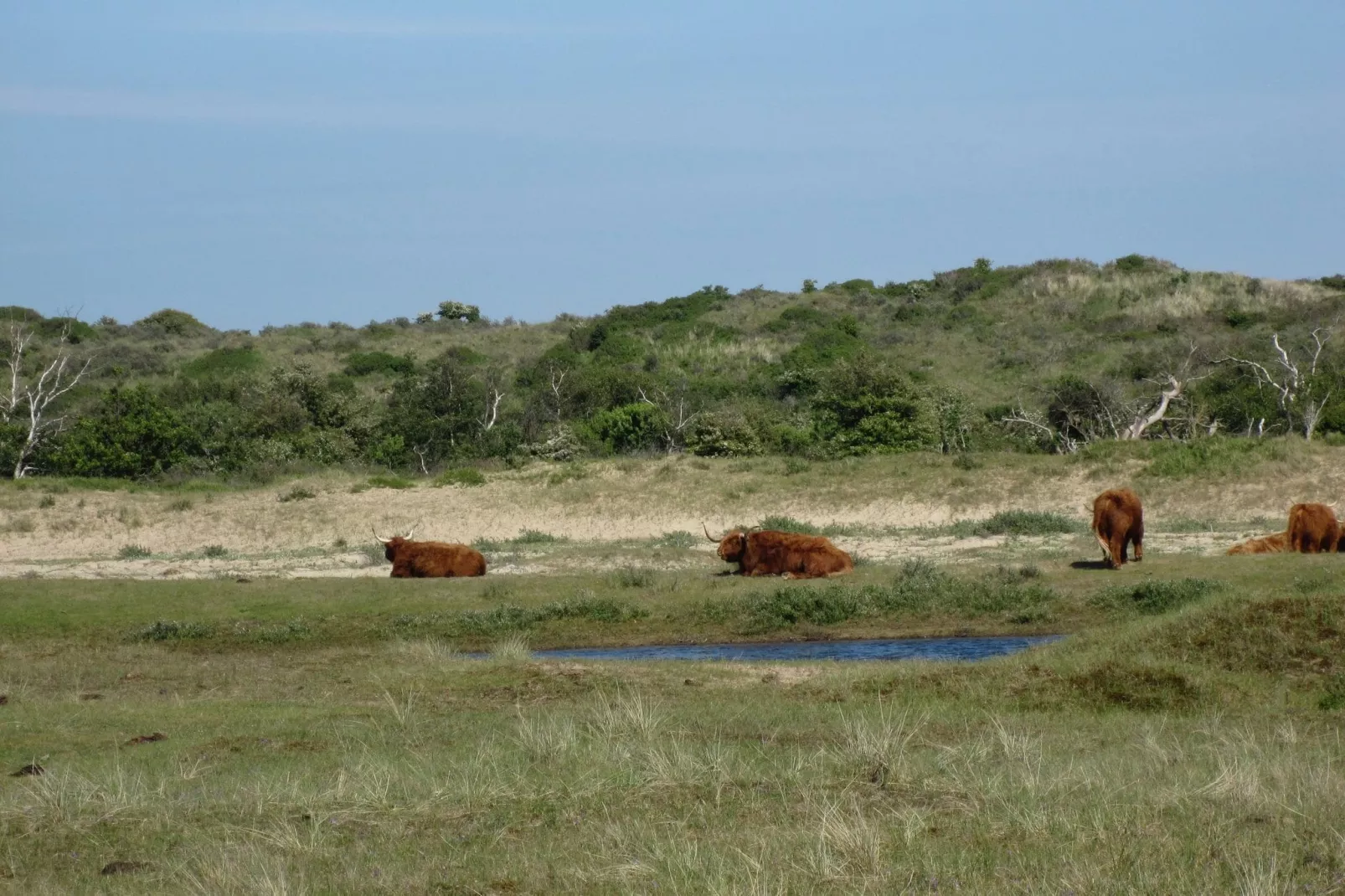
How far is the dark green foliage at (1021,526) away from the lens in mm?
27000

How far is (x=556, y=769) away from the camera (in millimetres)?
8992

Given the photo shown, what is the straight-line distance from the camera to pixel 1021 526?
27.3m

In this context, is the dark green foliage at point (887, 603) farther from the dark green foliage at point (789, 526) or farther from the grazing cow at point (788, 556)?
the dark green foliage at point (789, 526)

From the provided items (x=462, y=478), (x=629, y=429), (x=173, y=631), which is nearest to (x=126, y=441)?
(x=462, y=478)

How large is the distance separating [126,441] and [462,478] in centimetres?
1107

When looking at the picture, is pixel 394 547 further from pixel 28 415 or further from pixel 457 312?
pixel 457 312

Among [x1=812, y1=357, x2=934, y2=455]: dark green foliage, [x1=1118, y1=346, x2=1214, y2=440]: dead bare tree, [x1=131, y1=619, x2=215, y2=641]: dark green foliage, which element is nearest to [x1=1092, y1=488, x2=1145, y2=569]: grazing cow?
[x1=131, y1=619, x2=215, y2=641]: dark green foliage

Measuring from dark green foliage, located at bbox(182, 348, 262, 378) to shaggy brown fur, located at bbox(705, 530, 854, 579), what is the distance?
155 ft

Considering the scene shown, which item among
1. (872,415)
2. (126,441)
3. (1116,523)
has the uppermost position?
(872,415)

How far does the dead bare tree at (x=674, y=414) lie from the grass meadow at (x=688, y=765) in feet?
86.0

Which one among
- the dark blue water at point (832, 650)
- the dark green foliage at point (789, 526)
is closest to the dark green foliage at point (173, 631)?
the dark blue water at point (832, 650)

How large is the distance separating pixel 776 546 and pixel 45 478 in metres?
22.4

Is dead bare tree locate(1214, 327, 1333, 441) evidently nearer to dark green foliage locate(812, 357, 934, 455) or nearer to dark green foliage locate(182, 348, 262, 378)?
dark green foliage locate(812, 357, 934, 455)

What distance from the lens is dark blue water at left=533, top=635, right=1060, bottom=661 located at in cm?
1741
